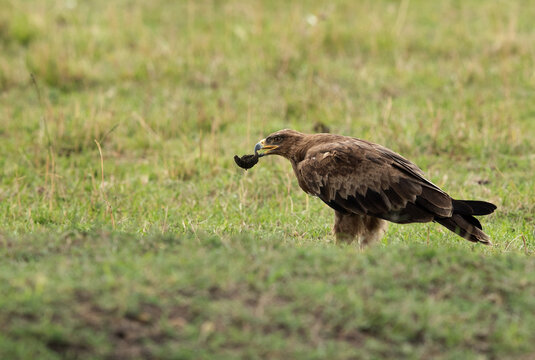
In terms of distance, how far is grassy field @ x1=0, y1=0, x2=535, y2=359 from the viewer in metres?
4.01

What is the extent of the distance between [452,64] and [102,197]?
590 cm

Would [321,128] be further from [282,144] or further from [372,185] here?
[372,185]

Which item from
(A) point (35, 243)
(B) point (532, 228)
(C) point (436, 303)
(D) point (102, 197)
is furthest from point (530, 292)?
(D) point (102, 197)

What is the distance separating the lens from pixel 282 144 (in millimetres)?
6598

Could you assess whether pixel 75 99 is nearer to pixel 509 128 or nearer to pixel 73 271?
pixel 509 128

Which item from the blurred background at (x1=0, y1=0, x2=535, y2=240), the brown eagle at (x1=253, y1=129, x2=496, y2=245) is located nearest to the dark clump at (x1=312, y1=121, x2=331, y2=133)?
the blurred background at (x1=0, y1=0, x2=535, y2=240)

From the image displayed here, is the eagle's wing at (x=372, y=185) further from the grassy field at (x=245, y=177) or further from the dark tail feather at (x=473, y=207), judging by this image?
the grassy field at (x=245, y=177)

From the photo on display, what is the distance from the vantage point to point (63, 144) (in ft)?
28.8

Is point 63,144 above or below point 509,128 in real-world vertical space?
below

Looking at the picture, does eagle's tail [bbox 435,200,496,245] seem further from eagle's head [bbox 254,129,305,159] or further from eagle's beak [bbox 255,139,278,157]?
eagle's beak [bbox 255,139,278,157]

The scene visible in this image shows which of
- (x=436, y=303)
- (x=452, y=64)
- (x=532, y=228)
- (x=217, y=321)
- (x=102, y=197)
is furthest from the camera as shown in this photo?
(x=452, y=64)

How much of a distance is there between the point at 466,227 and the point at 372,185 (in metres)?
0.76

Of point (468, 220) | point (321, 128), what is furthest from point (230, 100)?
point (468, 220)

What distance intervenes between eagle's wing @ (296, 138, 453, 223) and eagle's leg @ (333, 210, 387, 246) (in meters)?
0.15
